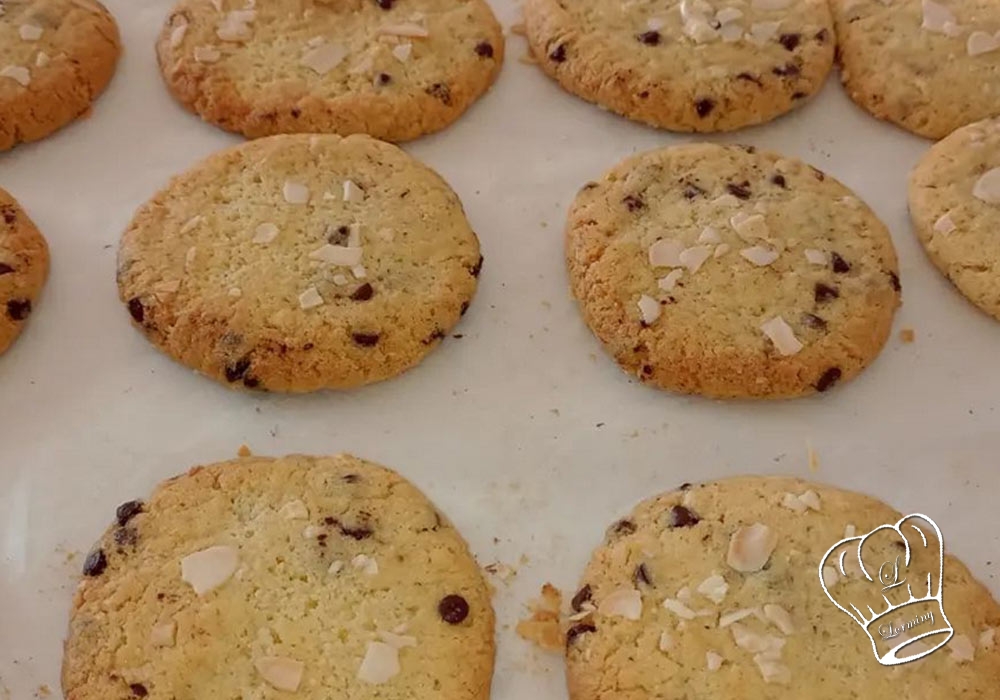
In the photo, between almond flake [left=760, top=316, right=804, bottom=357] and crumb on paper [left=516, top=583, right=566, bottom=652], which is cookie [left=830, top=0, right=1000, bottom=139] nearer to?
almond flake [left=760, top=316, right=804, bottom=357]

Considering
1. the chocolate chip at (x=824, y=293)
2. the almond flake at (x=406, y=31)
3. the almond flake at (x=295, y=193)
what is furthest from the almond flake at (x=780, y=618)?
the almond flake at (x=406, y=31)

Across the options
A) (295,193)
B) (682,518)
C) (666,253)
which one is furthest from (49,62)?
(682,518)

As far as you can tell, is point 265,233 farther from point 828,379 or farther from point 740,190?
point 828,379

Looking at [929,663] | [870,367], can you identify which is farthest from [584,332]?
[929,663]

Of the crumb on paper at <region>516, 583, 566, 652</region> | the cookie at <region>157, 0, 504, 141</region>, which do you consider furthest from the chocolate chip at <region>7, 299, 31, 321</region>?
the crumb on paper at <region>516, 583, 566, 652</region>

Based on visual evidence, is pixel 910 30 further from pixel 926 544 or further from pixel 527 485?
pixel 527 485

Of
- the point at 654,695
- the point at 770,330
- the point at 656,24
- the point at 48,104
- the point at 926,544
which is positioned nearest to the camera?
the point at 654,695

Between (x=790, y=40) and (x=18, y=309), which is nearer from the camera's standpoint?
(x=18, y=309)
